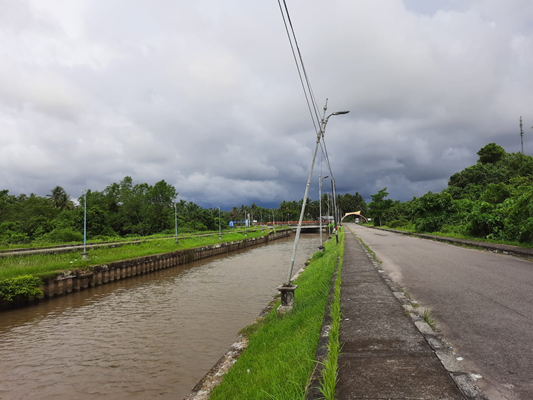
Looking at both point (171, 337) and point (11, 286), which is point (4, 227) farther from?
point (171, 337)

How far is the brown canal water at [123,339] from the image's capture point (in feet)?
23.0

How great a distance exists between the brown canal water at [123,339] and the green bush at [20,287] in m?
0.60

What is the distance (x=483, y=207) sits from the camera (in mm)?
22766

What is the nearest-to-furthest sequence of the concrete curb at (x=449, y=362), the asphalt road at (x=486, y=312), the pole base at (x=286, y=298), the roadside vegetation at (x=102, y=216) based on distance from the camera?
1. the concrete curb at (x=449, y=362)
2. the asphalt road at (x=486, y=312)
3. the pole base at (x=286, y=298)
4. the roadside vegetation at (x=102, y=216)

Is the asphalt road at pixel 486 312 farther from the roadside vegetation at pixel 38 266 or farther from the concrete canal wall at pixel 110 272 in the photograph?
the concrete canal wall at pixel 110 272

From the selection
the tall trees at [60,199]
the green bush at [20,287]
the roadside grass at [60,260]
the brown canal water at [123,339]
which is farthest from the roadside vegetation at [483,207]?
the tall trees at [60,199]

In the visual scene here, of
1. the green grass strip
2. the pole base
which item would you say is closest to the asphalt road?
the green grass strip

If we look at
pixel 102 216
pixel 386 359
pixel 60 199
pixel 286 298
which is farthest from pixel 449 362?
pixel 60 199

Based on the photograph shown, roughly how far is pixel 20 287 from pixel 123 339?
7.46 m

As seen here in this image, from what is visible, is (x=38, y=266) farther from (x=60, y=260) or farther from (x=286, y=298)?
(x=286, y=298)

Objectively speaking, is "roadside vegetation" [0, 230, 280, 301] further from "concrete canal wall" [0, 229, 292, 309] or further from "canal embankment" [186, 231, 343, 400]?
"canal embankment" [186, 231, 343, 400]

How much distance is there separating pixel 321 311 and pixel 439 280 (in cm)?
470

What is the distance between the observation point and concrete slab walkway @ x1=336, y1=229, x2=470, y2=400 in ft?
11.3

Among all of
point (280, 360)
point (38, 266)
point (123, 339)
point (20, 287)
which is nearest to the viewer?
point (280, 360)
